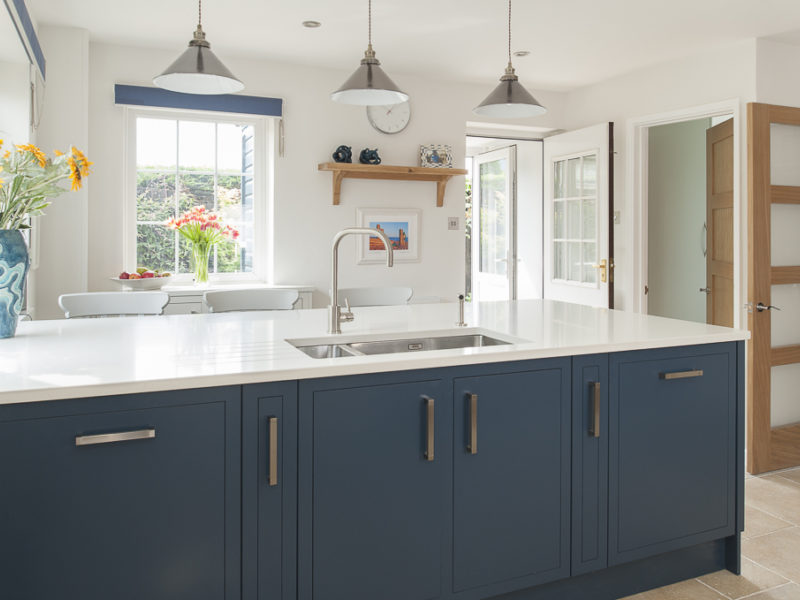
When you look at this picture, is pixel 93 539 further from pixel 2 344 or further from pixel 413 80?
pixel 413 80

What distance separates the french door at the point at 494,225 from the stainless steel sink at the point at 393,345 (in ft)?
12.7

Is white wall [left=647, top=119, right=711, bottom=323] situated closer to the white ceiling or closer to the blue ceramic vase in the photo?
the white ceiling

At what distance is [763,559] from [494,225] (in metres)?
4.31

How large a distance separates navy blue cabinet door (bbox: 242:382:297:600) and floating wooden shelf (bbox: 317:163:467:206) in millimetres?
3220

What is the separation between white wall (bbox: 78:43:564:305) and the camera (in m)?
4.36

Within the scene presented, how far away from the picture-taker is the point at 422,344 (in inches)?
95.1

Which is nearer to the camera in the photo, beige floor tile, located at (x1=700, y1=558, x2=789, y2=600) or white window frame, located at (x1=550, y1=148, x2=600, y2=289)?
beige floor tile, located at (x1=700, y1=558, x2=789, y2=600)

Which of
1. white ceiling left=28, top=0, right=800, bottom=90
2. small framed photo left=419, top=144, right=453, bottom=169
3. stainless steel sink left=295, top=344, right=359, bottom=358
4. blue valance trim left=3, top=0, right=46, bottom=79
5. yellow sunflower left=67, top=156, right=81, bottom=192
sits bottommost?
stainless steel sink left=295, top=344, right=359, bottom=358

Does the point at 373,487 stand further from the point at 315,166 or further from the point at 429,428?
the point at 315,166

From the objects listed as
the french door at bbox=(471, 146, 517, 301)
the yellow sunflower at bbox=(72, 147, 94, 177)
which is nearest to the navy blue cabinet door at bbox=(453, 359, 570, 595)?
the yellow sunflower at bbox=(72, 147, 94, 177)

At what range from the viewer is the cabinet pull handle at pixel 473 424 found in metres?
1.96

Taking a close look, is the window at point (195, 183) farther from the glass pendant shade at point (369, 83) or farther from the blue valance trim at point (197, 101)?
the glass pendant shade at point (369, 83)

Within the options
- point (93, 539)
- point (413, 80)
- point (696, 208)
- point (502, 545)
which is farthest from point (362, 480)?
point (696, 208)

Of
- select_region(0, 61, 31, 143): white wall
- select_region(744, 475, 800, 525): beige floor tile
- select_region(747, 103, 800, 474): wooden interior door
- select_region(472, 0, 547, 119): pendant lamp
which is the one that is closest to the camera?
select_region(472, 0, 547, 119): pendant lamp
